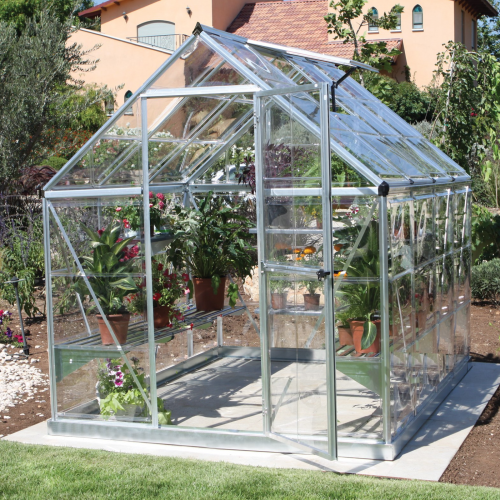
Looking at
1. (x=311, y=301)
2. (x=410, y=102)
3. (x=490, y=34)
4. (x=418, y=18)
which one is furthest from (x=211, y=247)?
(x=490, y=34)

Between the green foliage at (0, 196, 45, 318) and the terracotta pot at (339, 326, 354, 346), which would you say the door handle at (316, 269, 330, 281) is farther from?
the green foliage at (0, 196, 45, 318)

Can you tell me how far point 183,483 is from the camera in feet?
13.1

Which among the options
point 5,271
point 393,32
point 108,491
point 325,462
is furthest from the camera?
point 393,32

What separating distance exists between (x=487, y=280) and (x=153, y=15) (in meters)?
21.1

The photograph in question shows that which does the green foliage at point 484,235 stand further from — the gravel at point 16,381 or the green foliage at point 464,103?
the gravel at point 16,381

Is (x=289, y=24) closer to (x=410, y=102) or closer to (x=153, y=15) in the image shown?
(x=153, y=15)

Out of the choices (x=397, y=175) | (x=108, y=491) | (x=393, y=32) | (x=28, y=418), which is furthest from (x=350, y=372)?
(x=393, y=32)

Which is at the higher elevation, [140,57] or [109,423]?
[140,57]

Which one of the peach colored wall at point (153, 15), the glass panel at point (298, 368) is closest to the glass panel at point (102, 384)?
the glass panel at point (298, 368)

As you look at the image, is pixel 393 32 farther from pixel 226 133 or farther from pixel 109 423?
pixel 109 423

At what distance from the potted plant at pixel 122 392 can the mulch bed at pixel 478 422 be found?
2.66 feet

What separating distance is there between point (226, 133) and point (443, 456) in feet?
11.1

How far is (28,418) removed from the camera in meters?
5.60

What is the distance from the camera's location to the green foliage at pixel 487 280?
9.34 meters
